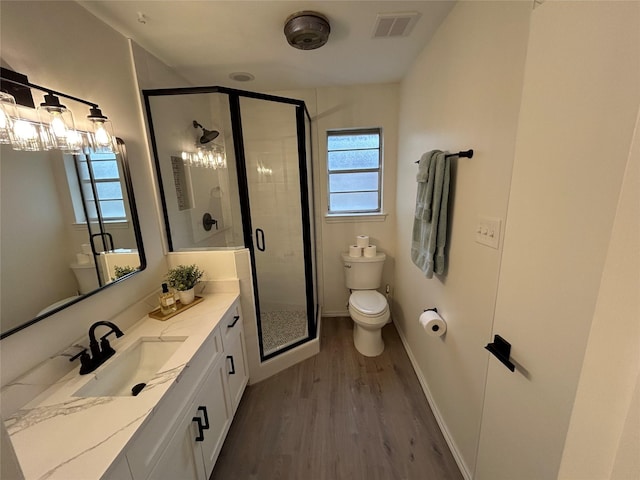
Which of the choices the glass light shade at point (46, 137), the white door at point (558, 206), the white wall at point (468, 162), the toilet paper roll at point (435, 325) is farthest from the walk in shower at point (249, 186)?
the white door at point (558, 206)

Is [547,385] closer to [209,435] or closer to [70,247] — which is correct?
[209,435]

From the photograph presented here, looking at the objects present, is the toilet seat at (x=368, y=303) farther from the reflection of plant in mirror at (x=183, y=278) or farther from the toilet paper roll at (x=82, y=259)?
the toilet paper roll at (x=82, y=259)

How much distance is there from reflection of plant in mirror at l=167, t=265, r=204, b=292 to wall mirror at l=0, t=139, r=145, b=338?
0.24 meters

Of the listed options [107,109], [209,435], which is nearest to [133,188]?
[107,109]

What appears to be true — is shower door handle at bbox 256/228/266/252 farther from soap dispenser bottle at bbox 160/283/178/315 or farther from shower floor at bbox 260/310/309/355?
soap dispenser bottle at bbox 160/283/178/315

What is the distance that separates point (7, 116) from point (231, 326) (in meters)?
1.39

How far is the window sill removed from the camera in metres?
2.77

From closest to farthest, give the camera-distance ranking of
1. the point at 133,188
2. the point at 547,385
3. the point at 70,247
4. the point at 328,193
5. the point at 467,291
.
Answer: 1. the point at 547,385
2. the point at 70,247
3. the point at 467,291
4. the point at 133,188
5. the point at 328,193

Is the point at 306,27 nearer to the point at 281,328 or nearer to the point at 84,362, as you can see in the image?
the point at 84,362

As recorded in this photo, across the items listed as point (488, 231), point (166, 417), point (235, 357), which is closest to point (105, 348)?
point (166, 417)

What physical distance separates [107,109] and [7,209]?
77 cm

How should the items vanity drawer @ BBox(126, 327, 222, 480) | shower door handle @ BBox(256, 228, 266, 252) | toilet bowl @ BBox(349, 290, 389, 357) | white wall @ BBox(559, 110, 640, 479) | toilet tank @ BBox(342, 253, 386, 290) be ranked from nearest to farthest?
white wall @ BBox(559, 110, 640, 479), vanity drawer @ BBox(126, 327, 222, 480), toilet bowl @ BBox(349, 290, 389, 357), shower door handle @ BBox(256, 228, 266, 252), toilet tank @ BBox(342, 253, 386, 290)

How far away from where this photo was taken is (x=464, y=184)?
52.9 inches

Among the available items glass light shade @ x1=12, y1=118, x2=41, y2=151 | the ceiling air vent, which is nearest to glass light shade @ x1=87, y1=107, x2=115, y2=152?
glass light shade @ x1=12, y1=118, x2=41, y2=151
